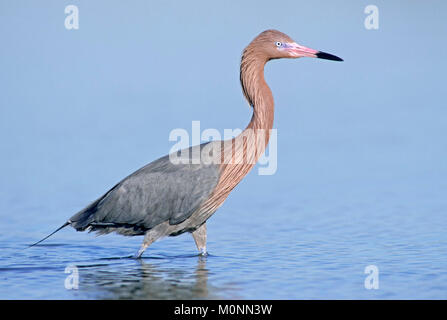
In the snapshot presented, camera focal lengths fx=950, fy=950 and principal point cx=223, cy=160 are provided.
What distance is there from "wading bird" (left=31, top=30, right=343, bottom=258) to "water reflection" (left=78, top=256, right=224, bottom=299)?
47 cm

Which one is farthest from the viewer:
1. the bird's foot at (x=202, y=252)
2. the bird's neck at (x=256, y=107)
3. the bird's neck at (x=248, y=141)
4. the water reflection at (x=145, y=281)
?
the bird's foot at (x=202, y=252)

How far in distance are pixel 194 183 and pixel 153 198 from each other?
23.2 inches

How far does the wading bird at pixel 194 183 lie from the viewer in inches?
460

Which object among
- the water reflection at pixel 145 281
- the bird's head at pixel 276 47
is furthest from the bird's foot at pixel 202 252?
the bird's head at pixel 276 47

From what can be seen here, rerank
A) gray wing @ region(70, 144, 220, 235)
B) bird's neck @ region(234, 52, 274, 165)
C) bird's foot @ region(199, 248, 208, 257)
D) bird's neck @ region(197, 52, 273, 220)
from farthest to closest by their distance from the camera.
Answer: bird's foot @ region(199, 248, 208, 257)
bird's neck @ region(234, 52, 274, 165)
bird's neck @ region(197, 52, 273, 220)
gray wing @ region(70, 144, 220, 235)

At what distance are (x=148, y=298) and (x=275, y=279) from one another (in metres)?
1.55

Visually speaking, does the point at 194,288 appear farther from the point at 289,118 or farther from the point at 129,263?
the point at 289,118

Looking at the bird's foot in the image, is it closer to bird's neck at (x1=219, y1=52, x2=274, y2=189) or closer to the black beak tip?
bird's neck at (x1=219, y1=52, x2=274, y2=189)

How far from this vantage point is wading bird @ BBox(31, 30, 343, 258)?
1168cm

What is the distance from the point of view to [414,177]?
17656 millimetres

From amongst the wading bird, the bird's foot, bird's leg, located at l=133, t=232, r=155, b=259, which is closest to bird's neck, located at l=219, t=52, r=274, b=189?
the wading bird

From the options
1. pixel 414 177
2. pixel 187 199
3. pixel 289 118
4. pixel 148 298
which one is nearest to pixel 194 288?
pixel 148 298

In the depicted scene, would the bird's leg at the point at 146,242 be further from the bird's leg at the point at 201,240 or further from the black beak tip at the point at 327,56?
the black beak tip at the point at 327,56

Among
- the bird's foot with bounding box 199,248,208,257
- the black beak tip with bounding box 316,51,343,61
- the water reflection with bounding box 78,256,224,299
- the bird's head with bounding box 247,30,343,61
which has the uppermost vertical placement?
the bird's head with bounding box 247,30,343,61
